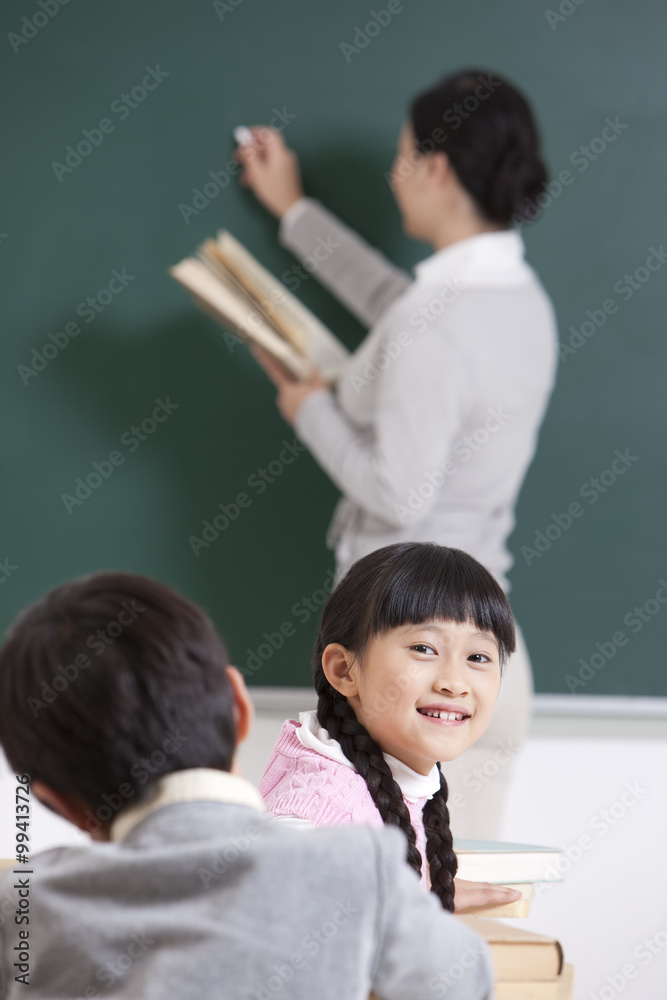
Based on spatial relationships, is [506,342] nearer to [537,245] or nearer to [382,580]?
[537,245]

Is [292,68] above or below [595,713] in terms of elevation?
above

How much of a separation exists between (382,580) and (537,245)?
1.50 meters

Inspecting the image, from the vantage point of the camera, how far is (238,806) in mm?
716

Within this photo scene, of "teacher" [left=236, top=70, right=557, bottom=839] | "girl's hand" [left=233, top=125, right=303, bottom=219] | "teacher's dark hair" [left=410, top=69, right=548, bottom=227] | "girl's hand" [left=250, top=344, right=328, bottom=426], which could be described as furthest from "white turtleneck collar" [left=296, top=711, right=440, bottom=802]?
"girl's hand" [left=233, top=125, right=303, bottom=219]

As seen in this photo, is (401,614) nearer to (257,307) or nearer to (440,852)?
(440,852)

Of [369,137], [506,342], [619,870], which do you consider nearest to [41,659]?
[506,342]

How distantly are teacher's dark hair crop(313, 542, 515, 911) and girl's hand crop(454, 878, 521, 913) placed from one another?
2cm

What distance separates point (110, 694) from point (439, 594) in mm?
550

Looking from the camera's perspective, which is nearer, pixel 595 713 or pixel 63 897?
Result: pixel 63 897

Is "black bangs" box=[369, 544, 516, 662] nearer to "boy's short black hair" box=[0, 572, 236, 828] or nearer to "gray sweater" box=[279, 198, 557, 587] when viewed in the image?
"boy's short black hair" box=[0, 572, 236, 828]

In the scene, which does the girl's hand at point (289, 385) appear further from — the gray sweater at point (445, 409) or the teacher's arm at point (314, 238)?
the teacher's arm at point (314, 238)

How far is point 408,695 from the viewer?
45.7 inches

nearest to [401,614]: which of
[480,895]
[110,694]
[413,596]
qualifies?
[413,596]

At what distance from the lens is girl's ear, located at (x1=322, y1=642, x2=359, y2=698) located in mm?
1215
